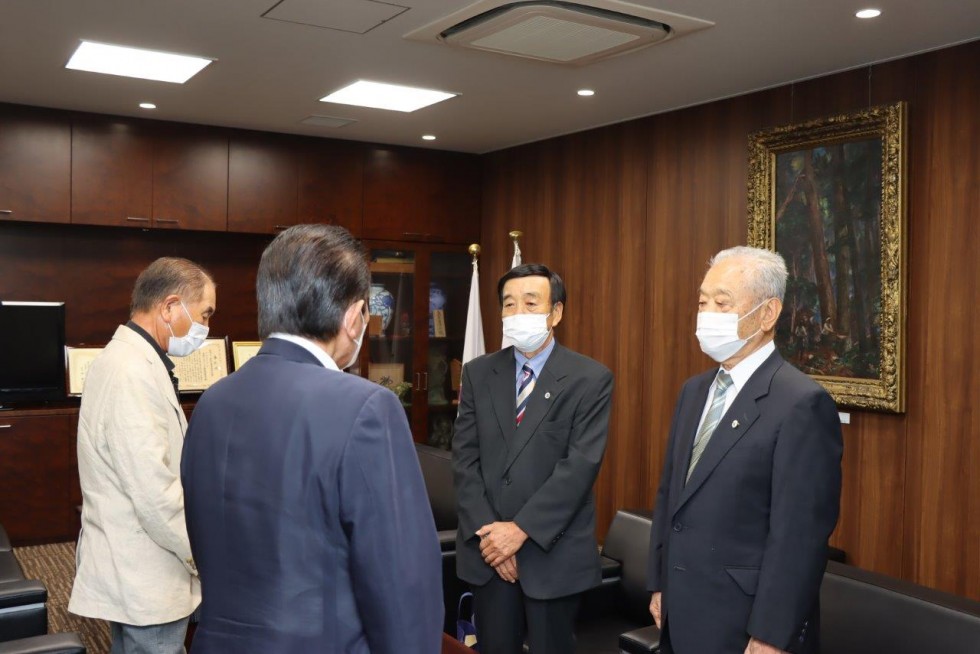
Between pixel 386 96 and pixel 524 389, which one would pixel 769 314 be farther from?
pixel 386 96

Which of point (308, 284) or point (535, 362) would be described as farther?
point (535, 362)

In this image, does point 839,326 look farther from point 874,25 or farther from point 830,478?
point 830,478

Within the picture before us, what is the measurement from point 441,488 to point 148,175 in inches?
125

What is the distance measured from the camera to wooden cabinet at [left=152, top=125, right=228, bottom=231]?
5.97 m

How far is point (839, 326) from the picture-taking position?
4449 mm

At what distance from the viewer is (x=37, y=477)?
5.54 metres

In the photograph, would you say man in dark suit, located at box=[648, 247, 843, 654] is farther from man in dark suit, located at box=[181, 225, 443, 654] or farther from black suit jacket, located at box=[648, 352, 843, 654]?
man in dark suit, located at box=[181, 225, 443, 654]

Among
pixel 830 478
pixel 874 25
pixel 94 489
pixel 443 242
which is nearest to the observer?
pixel 830 478

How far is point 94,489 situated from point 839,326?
3.48 m

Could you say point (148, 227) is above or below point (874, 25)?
below

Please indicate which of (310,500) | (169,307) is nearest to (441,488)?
(169,307)

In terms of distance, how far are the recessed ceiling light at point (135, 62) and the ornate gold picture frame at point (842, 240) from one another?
301 centimetres

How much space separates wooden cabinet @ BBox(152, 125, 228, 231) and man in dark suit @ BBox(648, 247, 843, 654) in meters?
4.50

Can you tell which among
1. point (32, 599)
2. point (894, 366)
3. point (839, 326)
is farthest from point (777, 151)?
point (32, 599)
